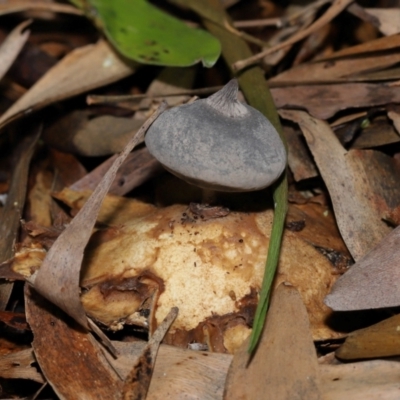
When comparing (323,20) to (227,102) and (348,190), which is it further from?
(227,102)

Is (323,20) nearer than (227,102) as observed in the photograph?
No

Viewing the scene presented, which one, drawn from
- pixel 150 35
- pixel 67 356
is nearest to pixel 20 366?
pixel 67 356

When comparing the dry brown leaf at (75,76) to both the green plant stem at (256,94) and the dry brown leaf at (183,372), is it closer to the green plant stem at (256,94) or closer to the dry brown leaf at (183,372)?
the green plant stem at (256,94)

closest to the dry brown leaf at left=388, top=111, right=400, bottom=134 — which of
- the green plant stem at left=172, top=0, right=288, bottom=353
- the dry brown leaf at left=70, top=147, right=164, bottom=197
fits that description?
the green plant stem at left=172, top=0, right=288, bottom=353

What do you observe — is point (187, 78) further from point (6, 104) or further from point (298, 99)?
point (6, 104)

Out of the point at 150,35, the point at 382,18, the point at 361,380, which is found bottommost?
the point at 361,380

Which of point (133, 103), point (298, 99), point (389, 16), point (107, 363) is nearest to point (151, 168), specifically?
point (133, 103)

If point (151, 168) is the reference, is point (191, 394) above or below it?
below
